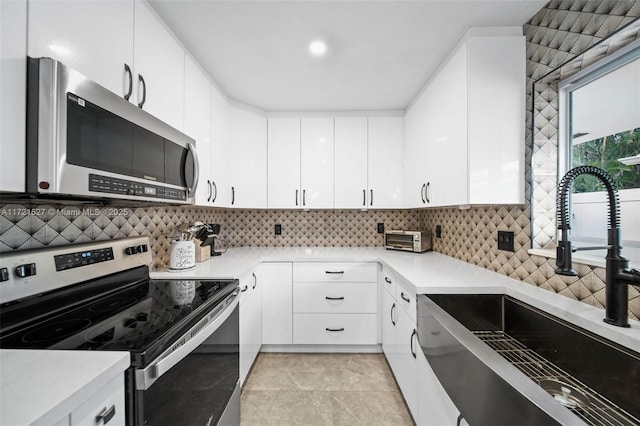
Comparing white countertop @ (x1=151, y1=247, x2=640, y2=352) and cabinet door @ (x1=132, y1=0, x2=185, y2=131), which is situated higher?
cabinet door @ (x1=132, y1=0, x2=185, y2=131)

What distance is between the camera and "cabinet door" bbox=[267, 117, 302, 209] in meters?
2.59

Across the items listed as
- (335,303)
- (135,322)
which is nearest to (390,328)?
(335,303)

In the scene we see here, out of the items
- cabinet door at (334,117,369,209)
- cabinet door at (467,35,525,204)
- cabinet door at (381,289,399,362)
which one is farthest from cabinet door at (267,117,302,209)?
cabinet door at (467,35,525,204)

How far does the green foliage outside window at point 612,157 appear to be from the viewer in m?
1.05

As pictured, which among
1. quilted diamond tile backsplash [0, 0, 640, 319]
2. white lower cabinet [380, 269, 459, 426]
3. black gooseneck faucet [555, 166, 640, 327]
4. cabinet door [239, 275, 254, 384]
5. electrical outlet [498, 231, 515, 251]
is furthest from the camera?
cabinet door [239, 275, 254, 384]

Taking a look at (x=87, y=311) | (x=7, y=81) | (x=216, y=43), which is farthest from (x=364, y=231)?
(x=7, y=81)

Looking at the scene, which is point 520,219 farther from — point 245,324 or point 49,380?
point 49,380

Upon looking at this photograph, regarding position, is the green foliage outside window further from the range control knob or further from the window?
the range control knob

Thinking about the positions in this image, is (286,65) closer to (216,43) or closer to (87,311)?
(216,43)

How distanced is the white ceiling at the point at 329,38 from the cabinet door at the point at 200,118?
129 millimetres

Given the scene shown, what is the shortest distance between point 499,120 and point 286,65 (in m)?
1.39

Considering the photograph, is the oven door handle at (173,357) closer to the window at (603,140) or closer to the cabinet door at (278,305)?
the cabinet door at (278,305)

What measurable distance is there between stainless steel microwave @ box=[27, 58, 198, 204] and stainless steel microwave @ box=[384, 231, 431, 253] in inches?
83.2

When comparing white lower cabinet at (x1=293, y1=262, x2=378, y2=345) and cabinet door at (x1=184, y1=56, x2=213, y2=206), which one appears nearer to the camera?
cabinet door at (x1=184, y1=56, x2=213, y2=206)
